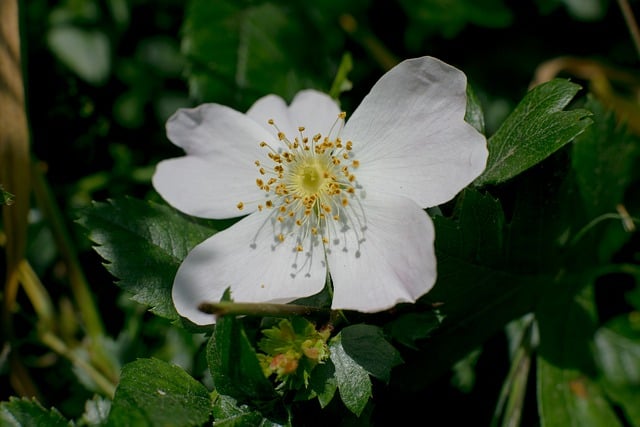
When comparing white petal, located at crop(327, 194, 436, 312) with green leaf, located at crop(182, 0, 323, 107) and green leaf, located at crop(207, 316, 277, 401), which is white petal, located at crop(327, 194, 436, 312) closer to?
green leaf, located at crop(207, 316, 277, 401)

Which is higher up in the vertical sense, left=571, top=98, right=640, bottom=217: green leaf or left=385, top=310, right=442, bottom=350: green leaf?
left=571, top=98, right=640, bottom=217: green leaf

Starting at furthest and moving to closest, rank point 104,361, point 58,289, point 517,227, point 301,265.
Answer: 1. point 58,289
2. point 104,361
3. point 517,227
4. point 301,265

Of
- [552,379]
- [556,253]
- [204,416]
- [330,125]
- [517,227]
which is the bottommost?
[552,379]

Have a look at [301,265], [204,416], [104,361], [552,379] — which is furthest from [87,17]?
[552,379]

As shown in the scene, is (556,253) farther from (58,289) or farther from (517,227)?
(58,289)

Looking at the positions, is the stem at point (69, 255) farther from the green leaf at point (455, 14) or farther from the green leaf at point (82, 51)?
the green leaf at point (455, 14)

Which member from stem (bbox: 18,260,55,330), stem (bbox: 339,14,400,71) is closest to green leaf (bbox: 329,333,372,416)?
stem (bbox: 18,260,55,330)

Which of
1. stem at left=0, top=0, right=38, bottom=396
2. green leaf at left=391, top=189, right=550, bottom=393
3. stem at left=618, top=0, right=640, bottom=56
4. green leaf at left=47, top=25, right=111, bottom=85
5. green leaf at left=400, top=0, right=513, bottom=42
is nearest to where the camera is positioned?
green leaf at left=391, top=189, right=550, bottom=393

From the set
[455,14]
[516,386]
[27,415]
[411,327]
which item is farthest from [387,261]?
[455,14]
